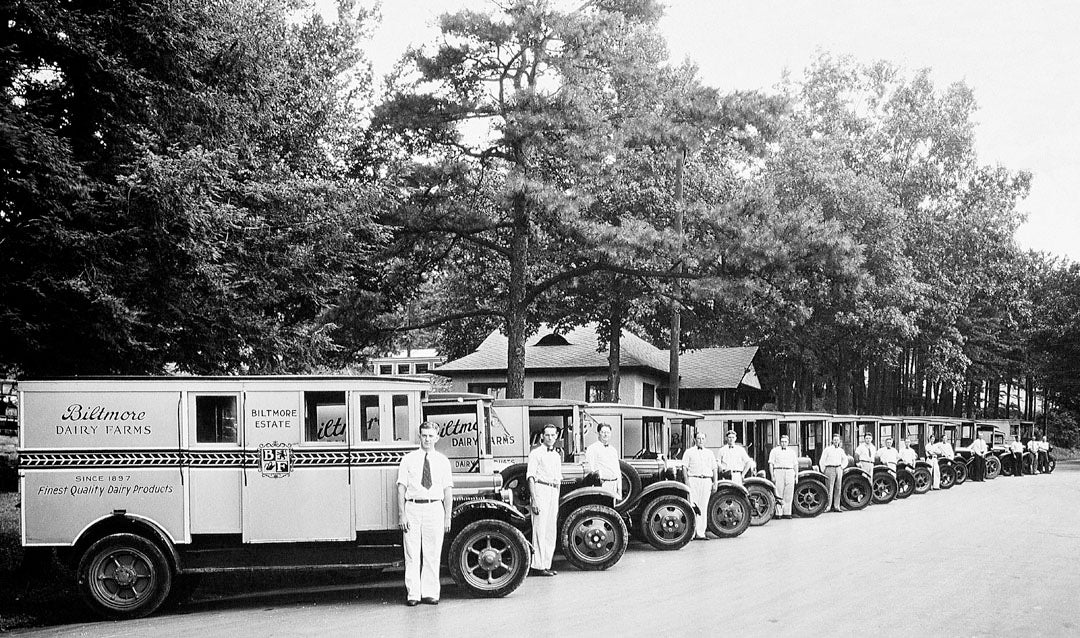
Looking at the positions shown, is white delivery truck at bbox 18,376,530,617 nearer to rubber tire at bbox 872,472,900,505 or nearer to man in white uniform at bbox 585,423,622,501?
man in white uniform at bbox 585,423,622,501

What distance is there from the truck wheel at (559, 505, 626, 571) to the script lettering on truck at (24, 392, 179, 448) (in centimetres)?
525

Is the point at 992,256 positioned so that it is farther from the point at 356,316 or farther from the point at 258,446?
the point at 258,446

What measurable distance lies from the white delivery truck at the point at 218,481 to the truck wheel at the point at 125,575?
1 centimetres

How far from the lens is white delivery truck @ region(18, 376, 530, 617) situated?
10289mm

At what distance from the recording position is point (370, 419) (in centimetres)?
1105

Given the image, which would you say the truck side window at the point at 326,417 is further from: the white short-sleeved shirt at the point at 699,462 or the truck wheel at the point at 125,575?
the white short-sleeved shirt at the point at 699,462

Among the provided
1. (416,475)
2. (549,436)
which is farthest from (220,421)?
(549,436)

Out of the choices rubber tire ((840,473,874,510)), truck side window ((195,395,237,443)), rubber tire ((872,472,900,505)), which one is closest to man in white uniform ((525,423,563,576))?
truck side window ((195,395,237,443))

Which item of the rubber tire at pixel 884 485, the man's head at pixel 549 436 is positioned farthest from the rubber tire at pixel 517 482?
the rubber tire at pixel 884 485

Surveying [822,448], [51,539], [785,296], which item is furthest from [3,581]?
[785,296]

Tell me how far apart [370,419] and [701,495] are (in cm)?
741

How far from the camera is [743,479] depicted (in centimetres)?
1875

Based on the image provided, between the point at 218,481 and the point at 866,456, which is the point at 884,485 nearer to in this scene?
the point at 866,456

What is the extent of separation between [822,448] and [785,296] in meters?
12.8
